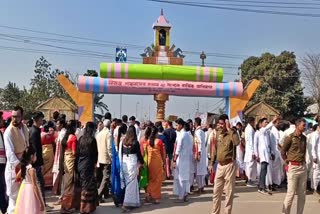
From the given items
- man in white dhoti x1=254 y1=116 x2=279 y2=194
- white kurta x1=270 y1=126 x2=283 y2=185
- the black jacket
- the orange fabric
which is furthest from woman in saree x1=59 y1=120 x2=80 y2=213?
white kurta x1=270 y1=126 x2=283 y2=185

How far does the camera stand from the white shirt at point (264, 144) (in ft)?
38.7

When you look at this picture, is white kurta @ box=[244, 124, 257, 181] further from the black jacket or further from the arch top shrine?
the arch top shrine

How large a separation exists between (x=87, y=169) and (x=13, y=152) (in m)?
1.48

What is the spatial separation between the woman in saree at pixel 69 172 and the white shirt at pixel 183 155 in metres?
2.67

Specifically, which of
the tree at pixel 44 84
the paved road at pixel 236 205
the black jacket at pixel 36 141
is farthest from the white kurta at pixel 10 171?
the tree at pixel 44 84

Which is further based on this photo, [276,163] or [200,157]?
[276,163]

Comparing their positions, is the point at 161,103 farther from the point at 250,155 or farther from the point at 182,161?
the point at 182,161

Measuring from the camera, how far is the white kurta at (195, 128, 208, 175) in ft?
39.5

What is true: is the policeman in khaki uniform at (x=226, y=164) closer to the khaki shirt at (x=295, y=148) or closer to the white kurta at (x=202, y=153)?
the khaki shirt at (x=295, y=148)

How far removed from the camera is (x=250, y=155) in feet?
41.9

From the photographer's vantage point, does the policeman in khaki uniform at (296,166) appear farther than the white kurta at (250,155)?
No

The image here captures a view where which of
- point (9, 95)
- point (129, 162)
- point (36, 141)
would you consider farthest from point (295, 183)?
point (9, 95)

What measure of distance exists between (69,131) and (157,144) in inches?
90.4

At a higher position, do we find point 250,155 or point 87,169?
point 250,155
